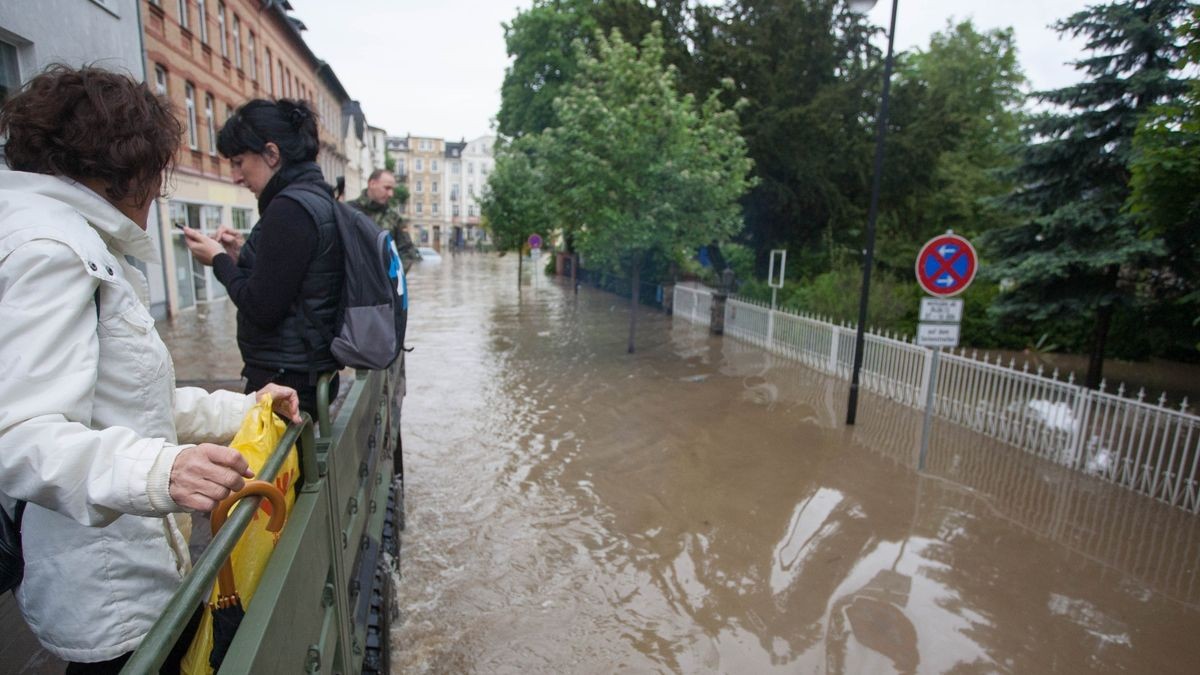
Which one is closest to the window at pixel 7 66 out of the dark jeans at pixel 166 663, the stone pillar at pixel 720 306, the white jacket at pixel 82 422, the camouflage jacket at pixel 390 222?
the camouflage jacket at pixel 390 222

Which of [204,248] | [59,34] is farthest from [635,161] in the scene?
[204,248]

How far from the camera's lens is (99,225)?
140 cm

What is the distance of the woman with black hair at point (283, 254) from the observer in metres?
2.58

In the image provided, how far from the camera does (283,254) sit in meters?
2.58

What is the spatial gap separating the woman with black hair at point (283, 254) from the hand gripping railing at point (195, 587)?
114cm

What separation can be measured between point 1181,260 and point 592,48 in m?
17.6

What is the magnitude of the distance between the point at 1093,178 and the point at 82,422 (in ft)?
46.7

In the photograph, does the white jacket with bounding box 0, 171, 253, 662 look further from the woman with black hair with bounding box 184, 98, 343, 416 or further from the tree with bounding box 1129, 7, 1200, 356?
the tree with bounding box 1129, 7, 1200, 356

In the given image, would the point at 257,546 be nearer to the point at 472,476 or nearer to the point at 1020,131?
the point at 472,476

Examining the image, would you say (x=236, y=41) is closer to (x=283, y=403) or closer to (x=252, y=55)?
(x=252, y=55)

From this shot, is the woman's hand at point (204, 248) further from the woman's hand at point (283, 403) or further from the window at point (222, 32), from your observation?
the window at point (222, 32)

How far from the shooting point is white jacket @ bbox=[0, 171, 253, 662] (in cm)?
113

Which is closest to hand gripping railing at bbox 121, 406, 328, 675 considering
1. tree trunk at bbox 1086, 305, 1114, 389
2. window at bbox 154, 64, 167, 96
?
tree trunk at bbox 1086, 305, 1114, 389

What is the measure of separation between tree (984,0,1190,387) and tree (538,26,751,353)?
5.38 m
